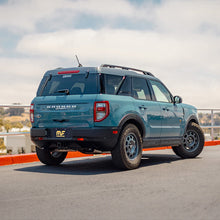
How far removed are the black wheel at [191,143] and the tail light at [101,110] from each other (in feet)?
11.0

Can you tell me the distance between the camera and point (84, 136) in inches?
294

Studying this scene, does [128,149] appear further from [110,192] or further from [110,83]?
[110,192]

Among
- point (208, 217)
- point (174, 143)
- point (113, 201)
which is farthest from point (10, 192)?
point (174, 143)

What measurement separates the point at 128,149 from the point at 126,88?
4.09ft

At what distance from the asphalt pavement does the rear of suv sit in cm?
49

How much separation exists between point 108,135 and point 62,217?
3.30 meters

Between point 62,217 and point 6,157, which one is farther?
point 6,157

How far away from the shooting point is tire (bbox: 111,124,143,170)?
7.69 meters

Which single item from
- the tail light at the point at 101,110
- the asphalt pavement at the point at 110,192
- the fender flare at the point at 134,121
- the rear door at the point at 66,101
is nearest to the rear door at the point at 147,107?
the fender flare at the point at 134,121

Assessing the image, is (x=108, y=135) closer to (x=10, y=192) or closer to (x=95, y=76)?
(x=95, y=76)

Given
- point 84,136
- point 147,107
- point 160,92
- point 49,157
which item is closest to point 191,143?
point 160,92

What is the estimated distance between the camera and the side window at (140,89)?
335 inches

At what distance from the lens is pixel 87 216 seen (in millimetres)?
4309

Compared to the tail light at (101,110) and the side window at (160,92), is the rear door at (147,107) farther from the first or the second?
the tail light at (101,110)
